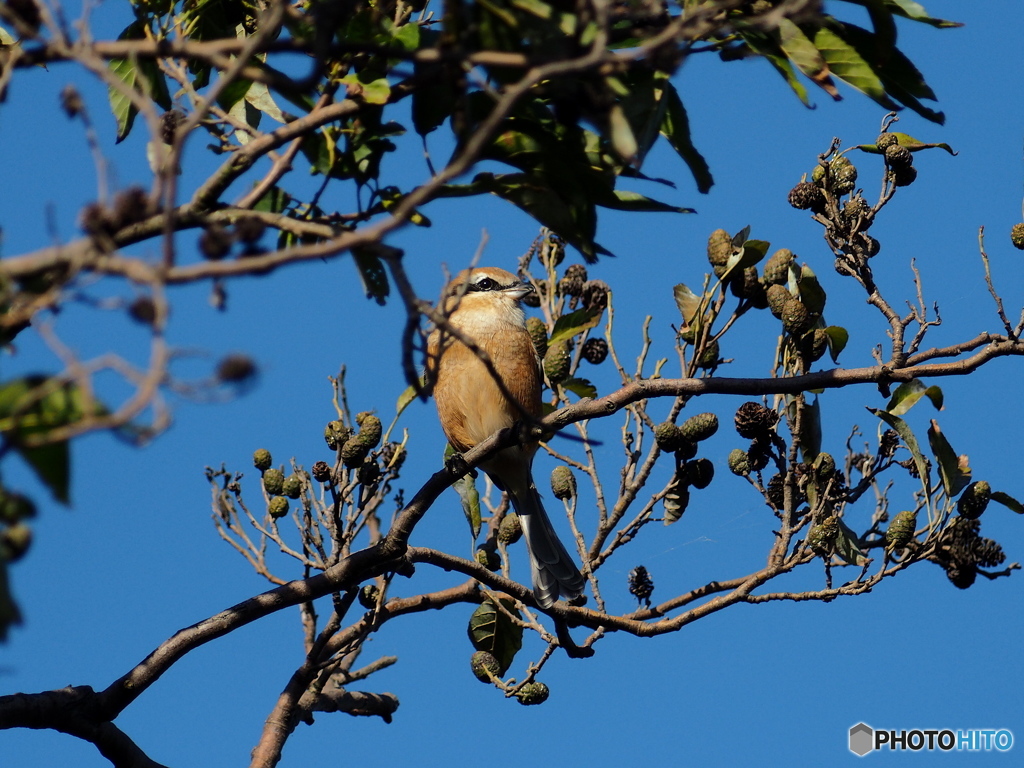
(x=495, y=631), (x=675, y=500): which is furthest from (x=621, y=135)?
(x=495, y=631)

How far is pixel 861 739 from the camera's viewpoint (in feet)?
18.9

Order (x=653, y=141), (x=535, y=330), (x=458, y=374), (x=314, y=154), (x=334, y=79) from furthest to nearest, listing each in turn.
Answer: (x=458, y=374)
(x=535, y=330)
(x=314, y=154)
(x=334, y=79)
(x=653, y=141)

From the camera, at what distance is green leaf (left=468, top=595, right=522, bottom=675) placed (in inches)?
185

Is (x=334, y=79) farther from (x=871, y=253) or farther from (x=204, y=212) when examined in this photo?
(x=871, y=253)

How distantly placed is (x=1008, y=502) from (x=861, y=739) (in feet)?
7.93

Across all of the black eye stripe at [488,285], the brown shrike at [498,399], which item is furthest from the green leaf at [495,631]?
the black eye stripe at [488,285]

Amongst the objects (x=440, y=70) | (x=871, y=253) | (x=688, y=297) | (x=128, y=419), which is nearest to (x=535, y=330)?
(x=688, y=297)

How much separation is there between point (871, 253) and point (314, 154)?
2.16 m

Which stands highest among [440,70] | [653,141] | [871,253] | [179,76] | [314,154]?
[871,253]

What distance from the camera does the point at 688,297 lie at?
415 centimetres

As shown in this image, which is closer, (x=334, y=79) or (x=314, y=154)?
(x=334, y=79)

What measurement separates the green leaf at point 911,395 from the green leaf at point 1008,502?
0.52m

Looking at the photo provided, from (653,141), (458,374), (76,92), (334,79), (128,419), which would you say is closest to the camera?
(128,419)

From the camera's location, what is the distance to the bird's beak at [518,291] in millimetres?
6336
